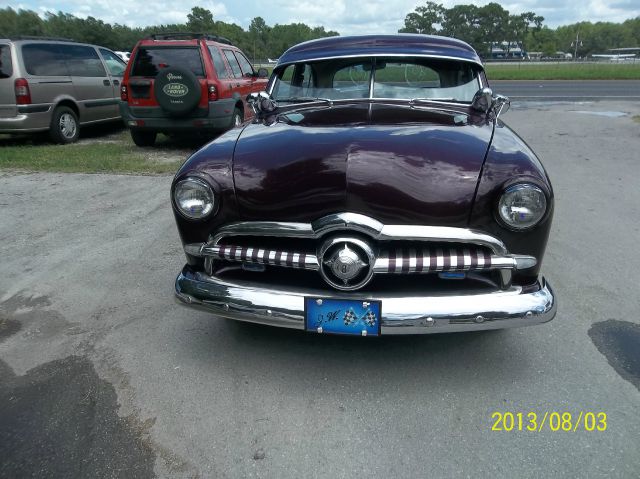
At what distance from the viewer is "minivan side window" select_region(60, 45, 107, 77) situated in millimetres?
9352

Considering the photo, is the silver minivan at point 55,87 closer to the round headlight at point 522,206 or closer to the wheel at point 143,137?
the wheel at point 143,137

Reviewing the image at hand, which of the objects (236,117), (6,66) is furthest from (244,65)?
(6,66)

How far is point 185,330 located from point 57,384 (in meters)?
0.75

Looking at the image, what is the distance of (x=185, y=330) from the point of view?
312 centimetres

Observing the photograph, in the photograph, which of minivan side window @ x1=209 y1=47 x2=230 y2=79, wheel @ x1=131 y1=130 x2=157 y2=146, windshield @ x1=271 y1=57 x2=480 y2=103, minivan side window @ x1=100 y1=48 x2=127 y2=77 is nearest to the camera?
windshield @ x1=271 y1=57 x2=480 y2=103

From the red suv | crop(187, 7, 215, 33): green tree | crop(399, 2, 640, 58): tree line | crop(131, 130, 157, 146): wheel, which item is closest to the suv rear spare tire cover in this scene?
the red suv

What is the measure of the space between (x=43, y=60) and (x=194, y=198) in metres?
7.91

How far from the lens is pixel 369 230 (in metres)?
2.27

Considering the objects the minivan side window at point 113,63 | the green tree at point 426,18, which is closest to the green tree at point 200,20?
the green tree at point 426,18

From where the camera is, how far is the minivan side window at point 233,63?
29.5 feet

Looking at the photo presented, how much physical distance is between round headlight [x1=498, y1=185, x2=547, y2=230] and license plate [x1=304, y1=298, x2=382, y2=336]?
71 centimetres

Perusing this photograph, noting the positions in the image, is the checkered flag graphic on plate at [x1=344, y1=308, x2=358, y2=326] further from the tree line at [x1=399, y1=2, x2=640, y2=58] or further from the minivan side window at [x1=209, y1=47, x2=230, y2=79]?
the tree line at [x1=399, y1=2, x2=640, y2=58]

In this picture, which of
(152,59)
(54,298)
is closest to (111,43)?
(152,59)

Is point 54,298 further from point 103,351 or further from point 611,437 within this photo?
point 611,437
